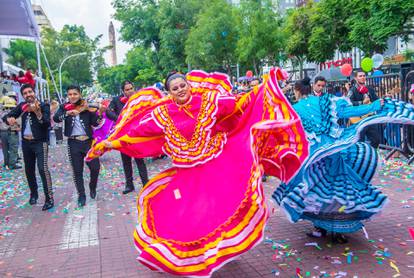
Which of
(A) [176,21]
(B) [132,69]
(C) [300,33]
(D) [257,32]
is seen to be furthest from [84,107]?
(B) [132,69]

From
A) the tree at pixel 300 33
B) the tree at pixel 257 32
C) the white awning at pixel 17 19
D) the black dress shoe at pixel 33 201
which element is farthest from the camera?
the tree at pixel 300 33

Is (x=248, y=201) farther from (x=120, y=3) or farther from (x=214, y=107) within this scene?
(x=120, y=3)

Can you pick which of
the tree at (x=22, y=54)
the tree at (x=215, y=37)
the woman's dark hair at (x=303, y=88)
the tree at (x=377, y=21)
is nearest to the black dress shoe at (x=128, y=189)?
the woman's dark hair at (x=303, y=88)

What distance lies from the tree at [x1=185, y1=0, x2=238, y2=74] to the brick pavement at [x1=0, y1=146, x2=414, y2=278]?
71.4 feet

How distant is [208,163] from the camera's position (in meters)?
4.04

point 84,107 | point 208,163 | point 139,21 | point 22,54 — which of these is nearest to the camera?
point 208,163

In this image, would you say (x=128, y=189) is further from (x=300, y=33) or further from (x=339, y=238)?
(x=300, y=33)

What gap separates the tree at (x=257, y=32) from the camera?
2825 centimetres

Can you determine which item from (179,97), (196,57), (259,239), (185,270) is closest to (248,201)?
(259,239)

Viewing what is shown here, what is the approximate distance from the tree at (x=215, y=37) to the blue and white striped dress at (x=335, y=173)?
2387 centimetres

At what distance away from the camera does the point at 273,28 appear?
28891mm

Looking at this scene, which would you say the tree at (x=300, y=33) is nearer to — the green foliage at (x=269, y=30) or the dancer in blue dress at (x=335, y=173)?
the green foliage at (x=269, y=30)

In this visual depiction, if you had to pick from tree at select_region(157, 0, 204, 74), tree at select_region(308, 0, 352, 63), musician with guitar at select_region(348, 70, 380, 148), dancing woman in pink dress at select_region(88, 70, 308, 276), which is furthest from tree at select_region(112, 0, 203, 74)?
dancing woman in pink dress at select_region(88, 70, 308, 276)

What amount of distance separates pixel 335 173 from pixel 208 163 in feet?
4.31
